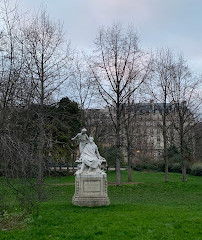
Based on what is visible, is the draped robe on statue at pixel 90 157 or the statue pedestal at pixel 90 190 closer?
the statue pedestal at pixel 90 190

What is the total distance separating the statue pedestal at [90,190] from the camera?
10352 millimetres

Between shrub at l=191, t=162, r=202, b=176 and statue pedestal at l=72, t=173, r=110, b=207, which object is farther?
shrub at l=191, t=162, r=202, b=176

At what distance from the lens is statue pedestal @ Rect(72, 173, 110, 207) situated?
34.0ft

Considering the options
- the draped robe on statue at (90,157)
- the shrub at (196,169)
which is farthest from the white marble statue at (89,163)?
the shrub at (196,169)

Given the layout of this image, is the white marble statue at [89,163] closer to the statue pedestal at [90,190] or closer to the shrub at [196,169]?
the statue pedestal at [90,190]

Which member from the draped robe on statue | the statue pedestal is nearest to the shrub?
the draped robe on statue

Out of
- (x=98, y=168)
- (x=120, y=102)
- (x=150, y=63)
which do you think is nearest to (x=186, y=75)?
(x=150, y=63)

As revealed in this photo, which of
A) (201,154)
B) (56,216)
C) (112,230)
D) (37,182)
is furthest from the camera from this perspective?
(201,154)

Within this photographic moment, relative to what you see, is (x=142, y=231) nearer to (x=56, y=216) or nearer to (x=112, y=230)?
(x=112, y=230)

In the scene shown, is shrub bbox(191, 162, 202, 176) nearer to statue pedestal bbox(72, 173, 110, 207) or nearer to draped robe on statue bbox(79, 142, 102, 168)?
draped robe on statue bbox(79, 142, 102, 168)

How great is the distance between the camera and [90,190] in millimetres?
10492

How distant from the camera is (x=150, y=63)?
21125 mm

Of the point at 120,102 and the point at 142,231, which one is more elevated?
the point at 120,102

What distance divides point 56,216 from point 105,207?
2.50 meters
